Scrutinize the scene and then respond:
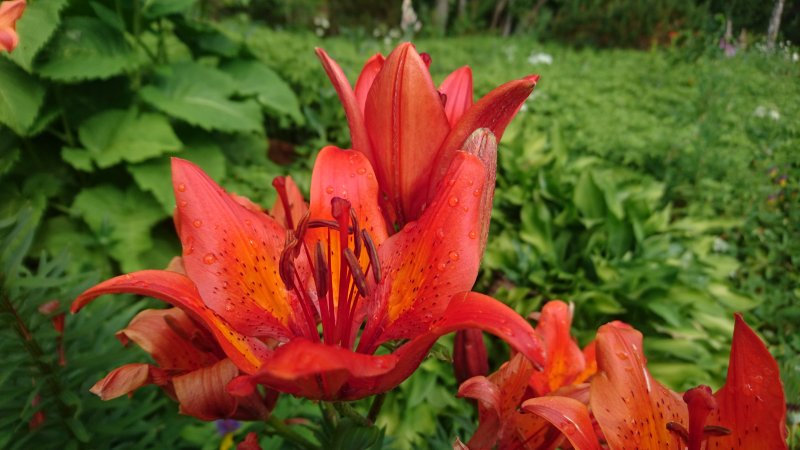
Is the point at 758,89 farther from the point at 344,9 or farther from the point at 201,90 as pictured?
the point at 344,9

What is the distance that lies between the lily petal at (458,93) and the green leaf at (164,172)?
1930 mm

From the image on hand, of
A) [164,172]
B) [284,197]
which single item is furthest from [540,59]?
[284,197]

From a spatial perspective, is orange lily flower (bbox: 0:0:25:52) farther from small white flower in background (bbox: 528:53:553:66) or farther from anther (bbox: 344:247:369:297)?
small white flower in background (bbox: 528:53:553:66)

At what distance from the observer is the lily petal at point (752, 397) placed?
0.44 meters

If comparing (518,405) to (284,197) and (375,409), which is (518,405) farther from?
(284,197)

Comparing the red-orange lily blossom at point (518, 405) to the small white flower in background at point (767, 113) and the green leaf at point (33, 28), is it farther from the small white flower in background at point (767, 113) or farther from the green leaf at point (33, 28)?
the green leaf at point (33, 28)

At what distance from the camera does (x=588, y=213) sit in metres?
2.12

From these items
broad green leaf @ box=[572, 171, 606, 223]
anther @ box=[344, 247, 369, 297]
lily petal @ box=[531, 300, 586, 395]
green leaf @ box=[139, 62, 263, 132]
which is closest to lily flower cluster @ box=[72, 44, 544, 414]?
anther @ box=[344, 247, 369, 297]

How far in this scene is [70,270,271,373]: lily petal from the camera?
0.39 metres

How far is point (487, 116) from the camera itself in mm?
480

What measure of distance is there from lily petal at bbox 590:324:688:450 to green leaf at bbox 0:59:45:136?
1.63 meters

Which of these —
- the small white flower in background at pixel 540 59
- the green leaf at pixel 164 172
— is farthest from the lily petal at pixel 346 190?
the small white flower in background at pixel 540 59

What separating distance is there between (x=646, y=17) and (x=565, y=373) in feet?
5.41

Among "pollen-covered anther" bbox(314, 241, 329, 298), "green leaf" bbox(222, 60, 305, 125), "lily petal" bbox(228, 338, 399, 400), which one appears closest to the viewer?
"lily petal" bbox(228, 338, 399, 400)
